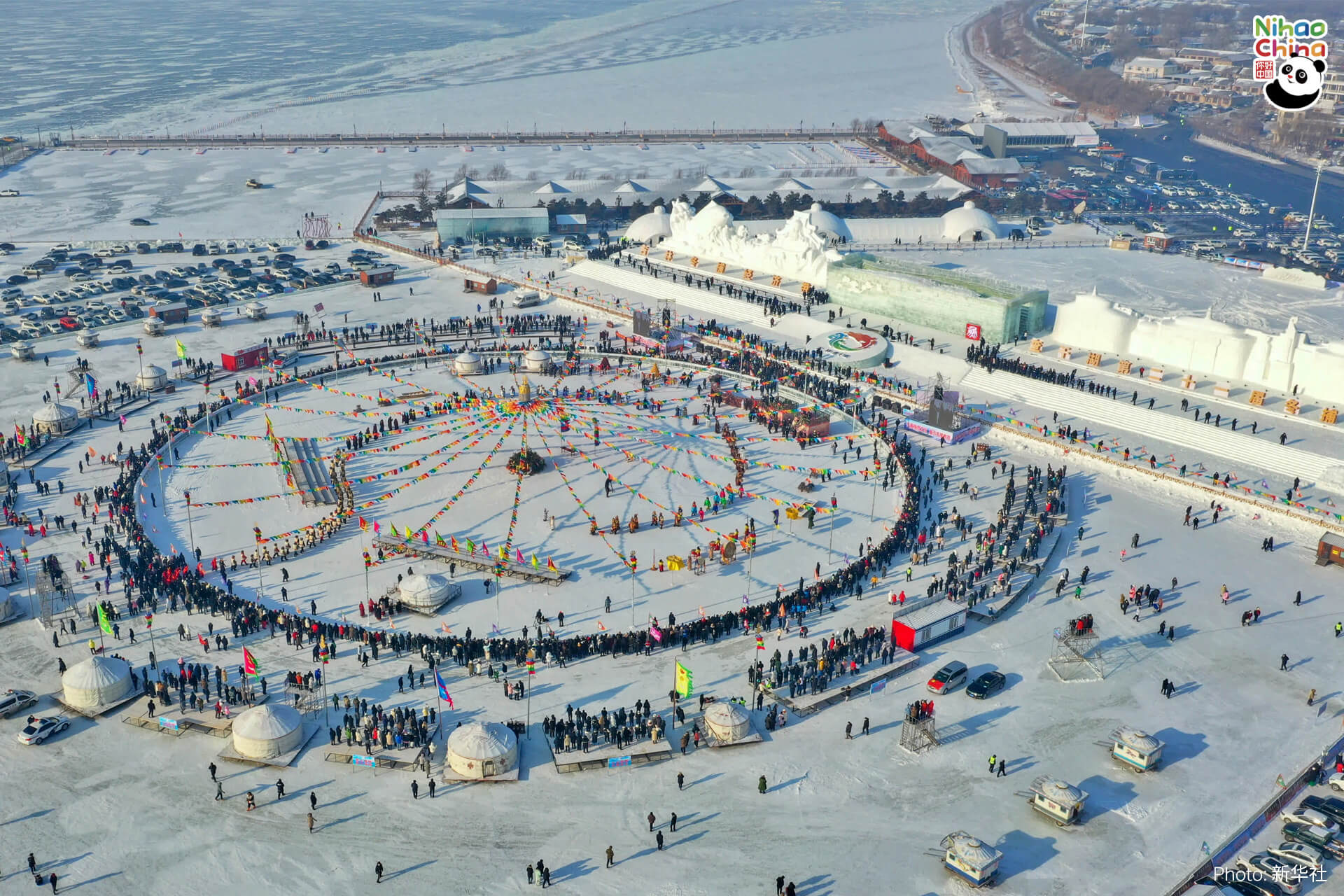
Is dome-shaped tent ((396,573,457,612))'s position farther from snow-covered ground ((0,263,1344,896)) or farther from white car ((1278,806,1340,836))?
white car ((1278,806,1340,836))

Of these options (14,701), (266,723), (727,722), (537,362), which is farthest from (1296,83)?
(14,701)

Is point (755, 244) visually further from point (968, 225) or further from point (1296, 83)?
point (1296, 83)

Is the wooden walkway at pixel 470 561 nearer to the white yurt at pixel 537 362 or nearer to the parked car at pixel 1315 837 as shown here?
the white yurt at pixel 537 362

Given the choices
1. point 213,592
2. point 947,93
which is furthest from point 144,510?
point 947,93

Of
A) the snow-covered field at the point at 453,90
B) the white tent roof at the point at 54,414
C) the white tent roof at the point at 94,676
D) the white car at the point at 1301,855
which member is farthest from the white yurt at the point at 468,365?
the snow-covered field at the point at 453,90

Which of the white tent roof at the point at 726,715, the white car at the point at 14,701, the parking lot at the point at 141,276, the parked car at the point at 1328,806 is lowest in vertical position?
the parked car at the point at 1328,806

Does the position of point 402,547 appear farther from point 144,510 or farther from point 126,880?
point 126,880
